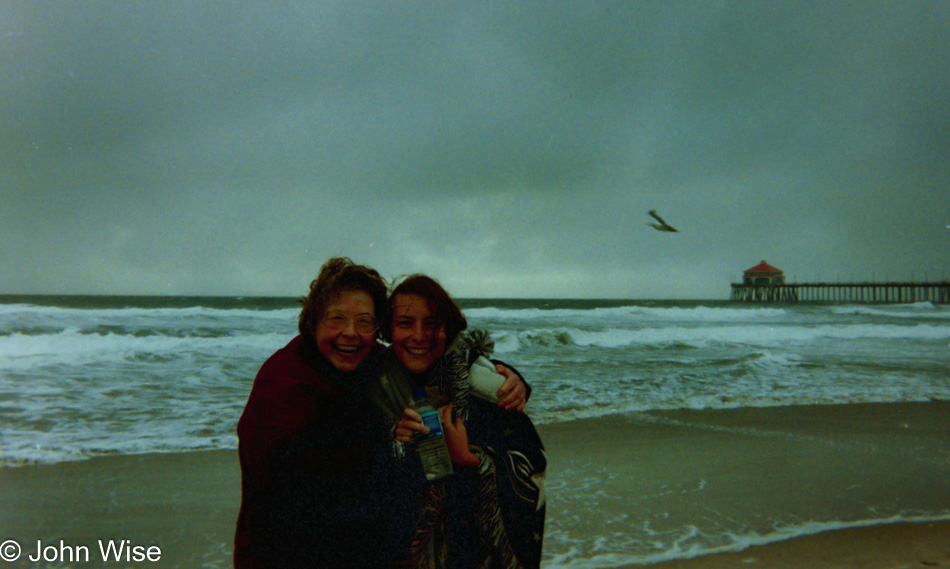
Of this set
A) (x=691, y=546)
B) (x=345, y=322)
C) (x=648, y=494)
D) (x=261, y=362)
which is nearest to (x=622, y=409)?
(x=648, y=494)

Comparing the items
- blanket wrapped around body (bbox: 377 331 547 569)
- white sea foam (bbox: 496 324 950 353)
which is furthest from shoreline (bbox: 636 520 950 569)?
white sea foam (bbox: 496 324 950 353)

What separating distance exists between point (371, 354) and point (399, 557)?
751 millimetres

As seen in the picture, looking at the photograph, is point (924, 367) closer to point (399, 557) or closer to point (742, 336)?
point (742, 336)

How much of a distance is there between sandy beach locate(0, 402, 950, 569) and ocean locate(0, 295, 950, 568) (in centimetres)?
3

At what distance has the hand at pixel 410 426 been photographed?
1677mm

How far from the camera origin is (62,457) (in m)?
5.01

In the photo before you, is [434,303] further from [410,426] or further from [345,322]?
[410,426]

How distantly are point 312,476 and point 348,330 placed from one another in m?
0.54

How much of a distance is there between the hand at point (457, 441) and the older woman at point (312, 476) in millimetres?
208

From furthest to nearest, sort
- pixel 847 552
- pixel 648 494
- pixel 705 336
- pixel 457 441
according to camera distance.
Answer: pixel 705 336 < pixel 648 494 < pixel 847 552 < pixel 457 441

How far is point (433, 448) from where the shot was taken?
172 cm

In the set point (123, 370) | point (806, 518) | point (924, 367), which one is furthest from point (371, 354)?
point (924, 367)

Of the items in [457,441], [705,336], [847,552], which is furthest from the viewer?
[705,336]

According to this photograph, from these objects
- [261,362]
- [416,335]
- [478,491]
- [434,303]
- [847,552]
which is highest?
[434,303]
